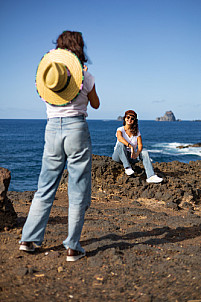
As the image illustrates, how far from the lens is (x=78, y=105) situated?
3.58m

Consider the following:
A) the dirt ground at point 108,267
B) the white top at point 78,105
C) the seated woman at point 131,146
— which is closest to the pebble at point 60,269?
the dirt ground at point 108,267

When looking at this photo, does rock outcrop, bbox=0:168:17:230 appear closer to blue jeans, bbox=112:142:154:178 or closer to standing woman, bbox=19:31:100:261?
standing woman, bbox=19:31:100:261

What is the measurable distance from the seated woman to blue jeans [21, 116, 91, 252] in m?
5.26

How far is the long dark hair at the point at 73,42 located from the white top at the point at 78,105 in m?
0.27

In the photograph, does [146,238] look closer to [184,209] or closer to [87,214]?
[87,214]

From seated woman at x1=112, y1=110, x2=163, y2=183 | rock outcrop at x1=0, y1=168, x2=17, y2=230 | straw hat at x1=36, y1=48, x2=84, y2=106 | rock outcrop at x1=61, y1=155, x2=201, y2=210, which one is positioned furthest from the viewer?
seated woman at x1=112, y1=110, x2=163, y2=183

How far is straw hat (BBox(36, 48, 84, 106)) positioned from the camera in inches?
133

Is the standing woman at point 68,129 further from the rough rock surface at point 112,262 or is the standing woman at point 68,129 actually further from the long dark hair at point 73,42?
the rough rock surface at point 112,262

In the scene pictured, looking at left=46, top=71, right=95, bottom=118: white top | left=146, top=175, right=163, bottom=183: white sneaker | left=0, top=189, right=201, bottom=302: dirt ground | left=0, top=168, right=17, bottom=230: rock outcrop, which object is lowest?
left=146, top=175, right=163, bottom=183: white sneaker

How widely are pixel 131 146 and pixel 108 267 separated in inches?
218

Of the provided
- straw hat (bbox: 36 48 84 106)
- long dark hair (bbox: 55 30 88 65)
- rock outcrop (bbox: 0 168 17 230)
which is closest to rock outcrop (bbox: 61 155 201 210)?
rock outcrop (bbox: 0 168 17 230)

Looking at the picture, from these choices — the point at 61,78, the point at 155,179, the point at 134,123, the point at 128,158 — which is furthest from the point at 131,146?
the point at 61,78

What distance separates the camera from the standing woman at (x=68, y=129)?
11.4 ft

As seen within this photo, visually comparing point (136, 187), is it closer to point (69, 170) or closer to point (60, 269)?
point (69, 170)
